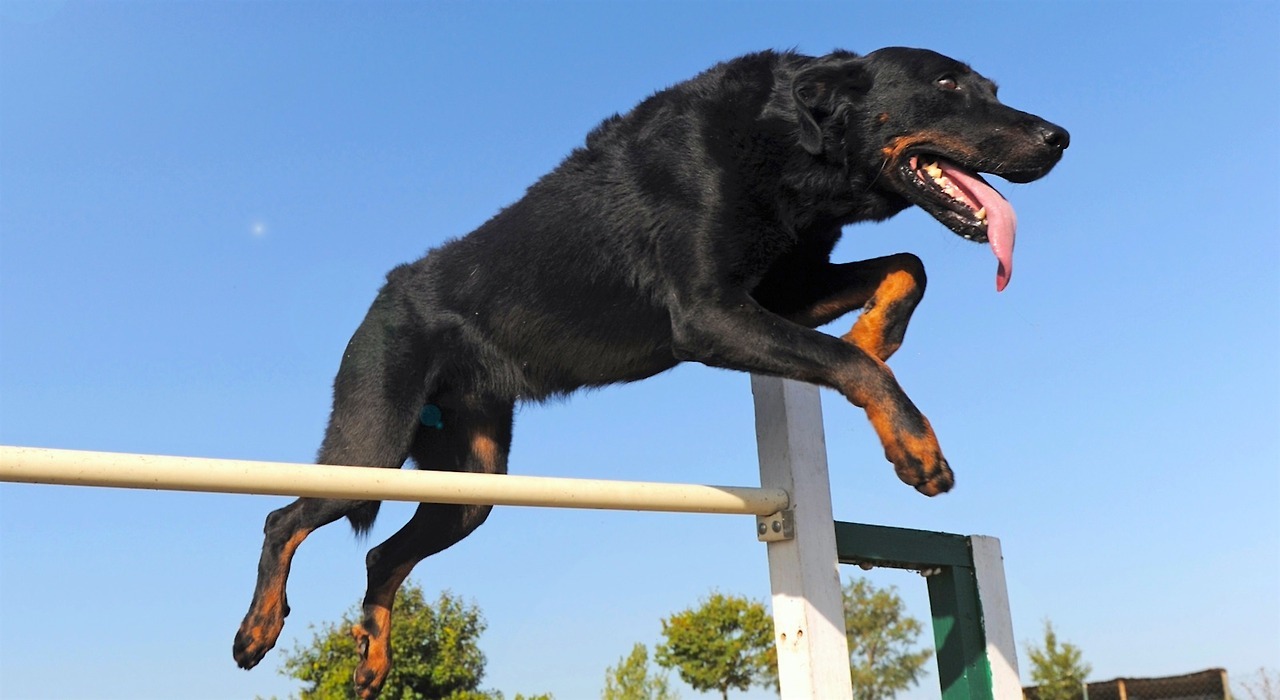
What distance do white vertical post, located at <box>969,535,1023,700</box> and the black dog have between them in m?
0.82

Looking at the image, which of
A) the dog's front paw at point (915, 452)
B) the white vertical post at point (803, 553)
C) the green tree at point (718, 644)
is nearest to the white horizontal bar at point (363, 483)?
the white vertical post at point (803, 553)

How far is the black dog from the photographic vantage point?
2926 mm

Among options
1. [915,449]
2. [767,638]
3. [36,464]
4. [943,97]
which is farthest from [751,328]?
[767,638]

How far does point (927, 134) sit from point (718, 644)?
24.0m

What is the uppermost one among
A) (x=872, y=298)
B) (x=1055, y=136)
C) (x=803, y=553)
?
(x=1055, y=136)

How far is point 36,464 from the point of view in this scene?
189 cm

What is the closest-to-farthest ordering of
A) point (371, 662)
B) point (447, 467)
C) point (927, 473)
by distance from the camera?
point (927, 473) → point (371, 662) → point (447, 467)

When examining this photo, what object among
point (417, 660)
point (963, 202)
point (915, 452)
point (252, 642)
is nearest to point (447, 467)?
point (252, 642)

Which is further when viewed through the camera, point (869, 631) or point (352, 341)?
point (869, 631)

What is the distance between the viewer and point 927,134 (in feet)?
9.86

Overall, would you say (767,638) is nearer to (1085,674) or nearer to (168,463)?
(1085,674)

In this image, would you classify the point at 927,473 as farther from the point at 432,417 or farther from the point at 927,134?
the point at 432,417

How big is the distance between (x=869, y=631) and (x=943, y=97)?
82.8ft

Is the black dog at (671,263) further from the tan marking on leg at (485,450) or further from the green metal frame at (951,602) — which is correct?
the green metal frame at (951,602)
